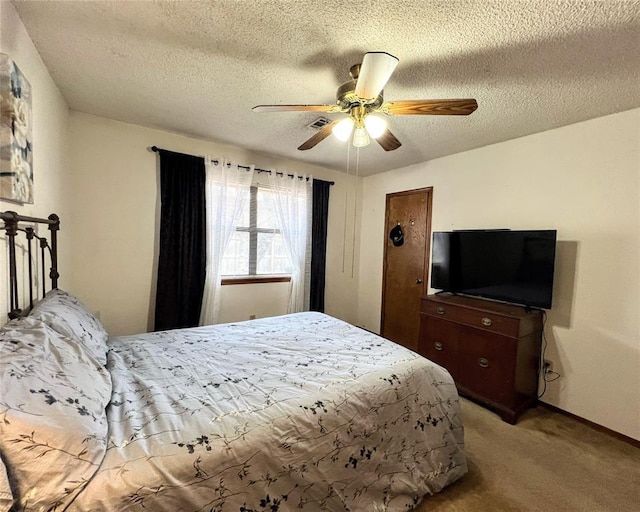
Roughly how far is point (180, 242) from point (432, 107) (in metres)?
2.55

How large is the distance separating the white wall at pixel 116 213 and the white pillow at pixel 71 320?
1.01 m

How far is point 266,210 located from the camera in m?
3.61

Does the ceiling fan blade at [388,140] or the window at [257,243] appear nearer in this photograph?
the ceiling fan blade at [388,140]

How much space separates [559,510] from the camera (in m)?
1.56

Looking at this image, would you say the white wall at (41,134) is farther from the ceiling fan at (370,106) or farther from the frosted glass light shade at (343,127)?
the frosted glass light shade at (343,127)

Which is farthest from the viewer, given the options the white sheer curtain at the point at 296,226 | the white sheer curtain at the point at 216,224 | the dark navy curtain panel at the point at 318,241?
the dark navy curtain panel at the point at 318,241

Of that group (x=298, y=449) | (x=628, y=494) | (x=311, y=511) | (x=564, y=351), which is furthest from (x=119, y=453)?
(x=564, y=351)

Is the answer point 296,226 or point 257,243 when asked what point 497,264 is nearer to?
point 296,226

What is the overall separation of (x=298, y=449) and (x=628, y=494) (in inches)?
78.7

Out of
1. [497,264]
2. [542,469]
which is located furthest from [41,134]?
[542,469]

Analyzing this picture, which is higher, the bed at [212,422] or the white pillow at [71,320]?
the white pillow at [71,320]

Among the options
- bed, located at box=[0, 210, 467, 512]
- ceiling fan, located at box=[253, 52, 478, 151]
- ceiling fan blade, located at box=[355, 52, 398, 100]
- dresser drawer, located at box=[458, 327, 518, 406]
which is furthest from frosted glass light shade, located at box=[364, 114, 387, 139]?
dresser drawer, located at box=[458, 327, 518, 406]

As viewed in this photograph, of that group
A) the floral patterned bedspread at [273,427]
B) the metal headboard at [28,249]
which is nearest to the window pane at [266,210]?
the floral patterned bedspread at [273,427]

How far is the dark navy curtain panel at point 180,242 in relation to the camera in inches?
115
